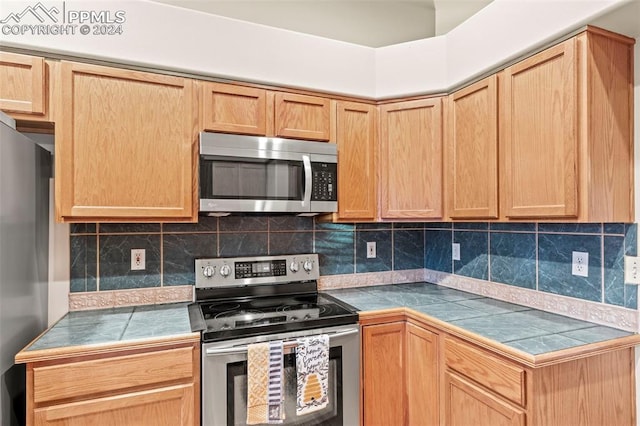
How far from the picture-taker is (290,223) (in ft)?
7.64

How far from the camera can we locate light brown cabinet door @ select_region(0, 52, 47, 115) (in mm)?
1509

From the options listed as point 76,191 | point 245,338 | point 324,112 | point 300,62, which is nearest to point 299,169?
point 324,112

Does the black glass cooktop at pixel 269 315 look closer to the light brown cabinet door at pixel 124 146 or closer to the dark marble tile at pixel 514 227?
the light brown cabinet door at pixel 124 146

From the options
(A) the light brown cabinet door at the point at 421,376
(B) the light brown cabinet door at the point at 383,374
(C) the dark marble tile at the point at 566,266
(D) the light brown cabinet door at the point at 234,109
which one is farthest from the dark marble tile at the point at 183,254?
(C) the dark marble tile at the point at 566,266

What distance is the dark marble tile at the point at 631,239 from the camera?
147 cm

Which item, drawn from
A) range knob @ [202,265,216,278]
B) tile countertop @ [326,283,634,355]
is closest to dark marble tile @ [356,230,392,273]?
tile countertop @ [326,283,634,355]

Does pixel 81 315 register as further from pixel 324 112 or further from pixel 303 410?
pixel 324 112

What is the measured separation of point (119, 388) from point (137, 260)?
2.44 feet

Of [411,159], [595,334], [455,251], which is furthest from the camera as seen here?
[455,251]

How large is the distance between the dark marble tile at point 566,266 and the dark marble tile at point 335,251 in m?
1.12

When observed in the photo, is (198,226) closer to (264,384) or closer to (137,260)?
(137,260)

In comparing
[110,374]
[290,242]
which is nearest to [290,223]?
[290,242]

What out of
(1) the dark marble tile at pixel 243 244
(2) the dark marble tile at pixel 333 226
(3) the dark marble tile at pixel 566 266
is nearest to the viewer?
(3) the dark marble tile at pixel 566 266

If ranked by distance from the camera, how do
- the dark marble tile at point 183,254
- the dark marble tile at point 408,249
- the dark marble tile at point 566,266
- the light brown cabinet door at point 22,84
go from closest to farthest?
the light brown cabinet door at point 22,84 < the dark marble tile at point 566,266 < the dark marble tile at point 183,254 < the dark marble tile at point 408,249
